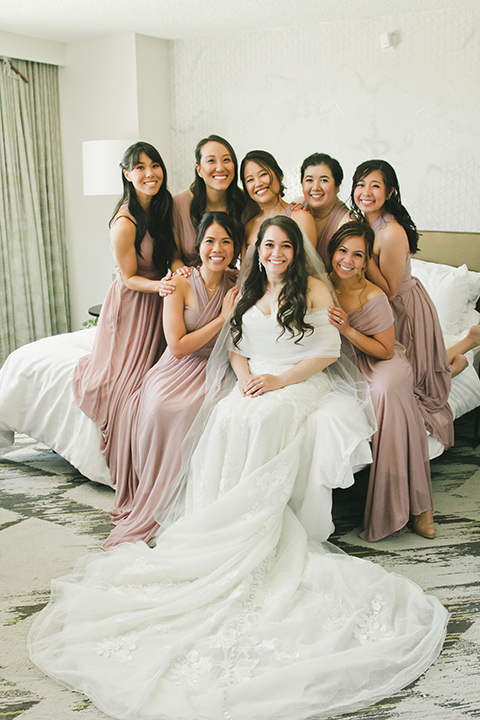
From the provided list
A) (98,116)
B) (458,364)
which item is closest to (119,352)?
(458,364)

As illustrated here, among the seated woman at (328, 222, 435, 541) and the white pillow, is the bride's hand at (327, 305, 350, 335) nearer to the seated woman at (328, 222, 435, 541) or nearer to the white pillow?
the seated woman at (328, 222, 435, 541)

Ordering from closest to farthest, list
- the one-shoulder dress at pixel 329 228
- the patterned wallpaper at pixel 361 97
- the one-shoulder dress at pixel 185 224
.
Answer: the one-shoulder dress at pixel 329 228 → the one-shoulder dress at pixel 185 224 → the patterned wallpaper at pixel 361 97

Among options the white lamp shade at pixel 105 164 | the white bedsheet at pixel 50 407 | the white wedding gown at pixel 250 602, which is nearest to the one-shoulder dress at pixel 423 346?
the white wedding gown at pixel 250 602

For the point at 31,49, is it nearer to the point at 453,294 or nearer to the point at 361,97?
the point at 361,97

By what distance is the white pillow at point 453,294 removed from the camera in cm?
407

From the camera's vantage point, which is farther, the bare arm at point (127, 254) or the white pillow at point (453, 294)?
the white pillow at point (453, 294)

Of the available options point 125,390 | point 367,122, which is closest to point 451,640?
point 125,390

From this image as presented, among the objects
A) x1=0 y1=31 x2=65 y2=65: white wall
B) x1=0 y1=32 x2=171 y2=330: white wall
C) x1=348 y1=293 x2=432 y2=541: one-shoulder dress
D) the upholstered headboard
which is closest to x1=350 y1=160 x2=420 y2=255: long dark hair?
x1=348 y1=293 x2=432 y2=541: one-shoulder dress

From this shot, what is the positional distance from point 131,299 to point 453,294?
186cm

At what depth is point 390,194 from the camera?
10.2 feet

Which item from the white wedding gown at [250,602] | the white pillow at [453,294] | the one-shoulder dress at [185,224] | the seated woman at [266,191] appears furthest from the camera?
the white pillow at [453,294]

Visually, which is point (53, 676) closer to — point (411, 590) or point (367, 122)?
point (411, 590)

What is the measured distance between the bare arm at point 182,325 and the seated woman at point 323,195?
0.49 metres

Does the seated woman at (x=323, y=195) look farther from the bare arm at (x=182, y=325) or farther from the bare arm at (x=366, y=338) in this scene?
the bare arm at (x=182, y=325)
